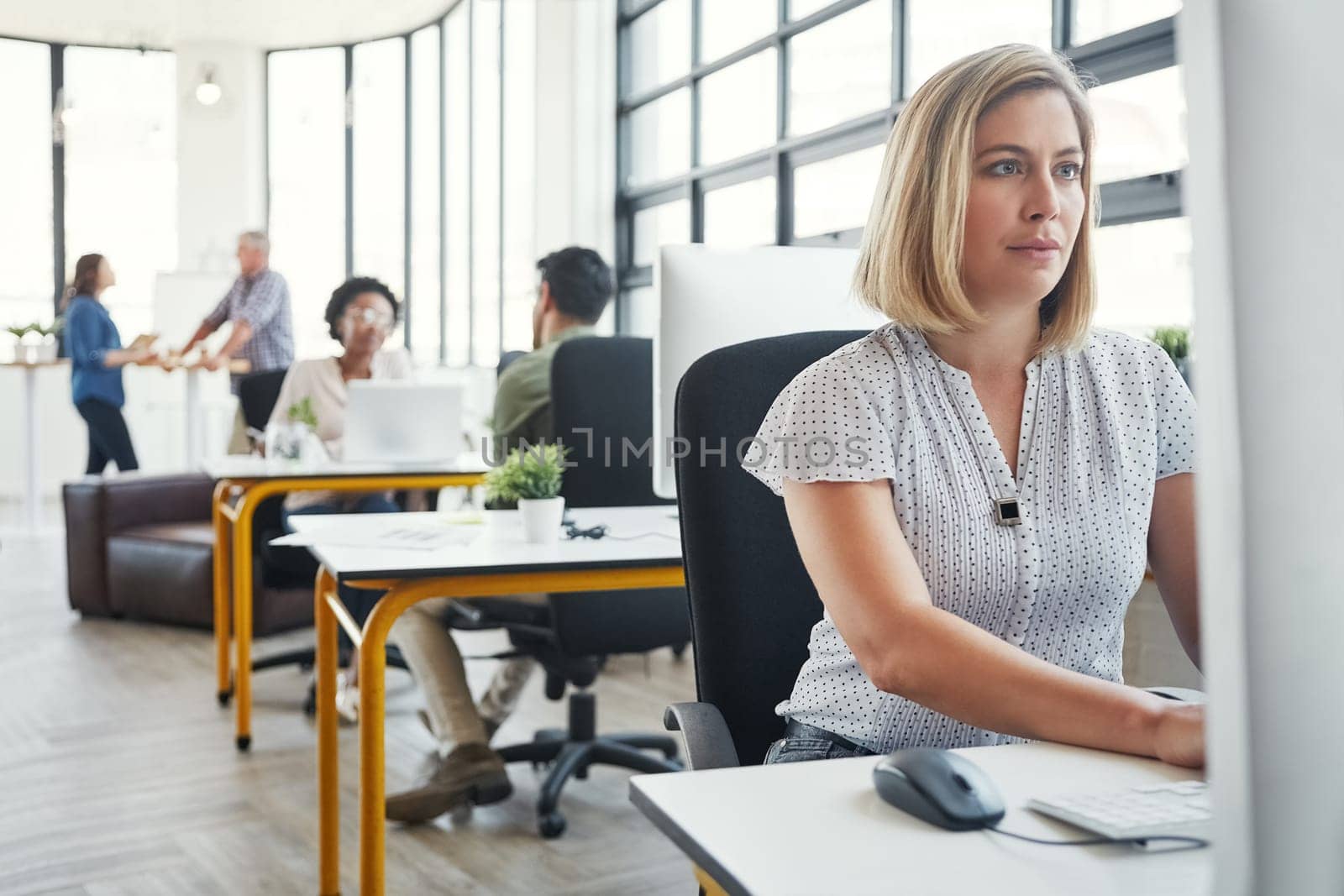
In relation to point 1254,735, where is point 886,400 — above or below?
above

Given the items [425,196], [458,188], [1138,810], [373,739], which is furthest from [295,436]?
[425,196]

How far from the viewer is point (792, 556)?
128 centimetres

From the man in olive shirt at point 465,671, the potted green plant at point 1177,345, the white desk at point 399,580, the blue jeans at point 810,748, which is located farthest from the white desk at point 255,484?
the blue jeans at point 810,748

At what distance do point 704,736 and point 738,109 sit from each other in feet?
13.9

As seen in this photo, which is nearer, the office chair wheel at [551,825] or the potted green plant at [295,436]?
the office chair wheel at [551,825]

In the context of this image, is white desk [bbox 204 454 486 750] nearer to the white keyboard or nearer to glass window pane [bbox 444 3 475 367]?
the white keyboard

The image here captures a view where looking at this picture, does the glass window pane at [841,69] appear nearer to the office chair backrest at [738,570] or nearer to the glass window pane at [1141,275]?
the glass window pane at [1141,275]

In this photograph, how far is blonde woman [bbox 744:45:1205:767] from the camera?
1.07 meters

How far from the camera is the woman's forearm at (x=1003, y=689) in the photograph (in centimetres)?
87

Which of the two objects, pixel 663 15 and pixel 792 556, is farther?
pixel 663 15

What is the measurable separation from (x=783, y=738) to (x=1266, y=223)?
833 mm

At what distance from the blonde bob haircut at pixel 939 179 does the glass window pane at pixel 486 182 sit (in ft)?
19.7

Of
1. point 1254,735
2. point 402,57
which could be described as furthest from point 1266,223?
point 402,57

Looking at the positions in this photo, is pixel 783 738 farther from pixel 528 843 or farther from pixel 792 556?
pixel 528 843
